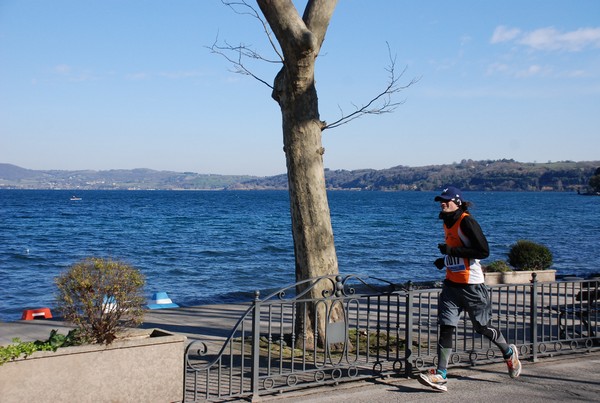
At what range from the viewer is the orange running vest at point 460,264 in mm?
7238

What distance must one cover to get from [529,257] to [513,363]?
1499cm

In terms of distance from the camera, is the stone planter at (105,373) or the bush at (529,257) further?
the bush at (529,257)

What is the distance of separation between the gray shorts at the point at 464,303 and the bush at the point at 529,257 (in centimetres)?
1534

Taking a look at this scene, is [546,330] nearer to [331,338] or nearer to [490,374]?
[490,374]

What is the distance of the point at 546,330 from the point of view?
1189 centimetres

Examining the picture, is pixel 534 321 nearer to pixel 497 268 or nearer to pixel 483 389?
pixel 483 389

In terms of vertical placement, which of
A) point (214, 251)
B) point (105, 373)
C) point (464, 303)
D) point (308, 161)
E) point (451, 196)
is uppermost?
point (308, 161)

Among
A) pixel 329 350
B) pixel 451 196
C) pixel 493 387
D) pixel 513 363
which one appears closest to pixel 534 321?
pixel 513 363

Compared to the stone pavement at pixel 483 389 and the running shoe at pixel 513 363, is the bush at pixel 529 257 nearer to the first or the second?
the stone pavement at pixel 483 389

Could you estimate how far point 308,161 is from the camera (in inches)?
374

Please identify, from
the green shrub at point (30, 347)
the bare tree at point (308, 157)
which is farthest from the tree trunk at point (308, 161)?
the green shrub at point (30, 347)

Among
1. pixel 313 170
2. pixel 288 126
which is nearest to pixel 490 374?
pixel 313 170

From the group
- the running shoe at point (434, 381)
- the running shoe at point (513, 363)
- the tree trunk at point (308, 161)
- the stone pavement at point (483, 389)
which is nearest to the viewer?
the stone pavement at point (483, 389)

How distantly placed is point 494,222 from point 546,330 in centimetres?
7019
